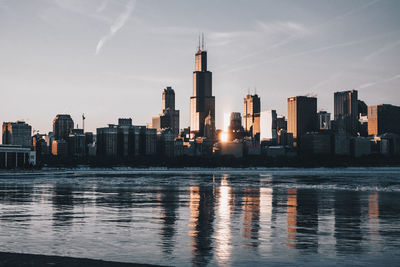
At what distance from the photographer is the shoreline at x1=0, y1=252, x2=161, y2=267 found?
20.6 meters

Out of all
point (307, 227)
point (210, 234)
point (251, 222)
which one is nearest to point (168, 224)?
point (210, 234)

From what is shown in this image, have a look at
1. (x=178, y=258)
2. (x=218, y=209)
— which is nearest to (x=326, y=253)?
(x=178, y=258)

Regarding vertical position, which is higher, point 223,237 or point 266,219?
point 223,237

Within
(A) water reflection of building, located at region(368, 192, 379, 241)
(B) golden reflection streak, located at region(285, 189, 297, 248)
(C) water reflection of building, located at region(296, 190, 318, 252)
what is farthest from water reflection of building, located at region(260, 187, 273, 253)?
(A) water reflection of building, located at region(368, 192, 379, 241)

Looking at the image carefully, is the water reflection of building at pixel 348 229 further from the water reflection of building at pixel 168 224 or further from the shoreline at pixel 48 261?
the shoreline at pixel 48 261

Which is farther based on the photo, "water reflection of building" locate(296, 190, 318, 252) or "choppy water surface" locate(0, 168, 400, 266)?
"water reflection of building" locate(296, 190, 318, 252)

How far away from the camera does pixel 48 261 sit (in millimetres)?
21172

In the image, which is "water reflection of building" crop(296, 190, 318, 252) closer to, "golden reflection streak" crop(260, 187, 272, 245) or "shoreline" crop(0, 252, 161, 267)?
"golden reflection streak" crop(260, 187, 272, 245)

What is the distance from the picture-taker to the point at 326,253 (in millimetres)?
23609

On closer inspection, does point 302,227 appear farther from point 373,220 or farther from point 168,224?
point 168,224

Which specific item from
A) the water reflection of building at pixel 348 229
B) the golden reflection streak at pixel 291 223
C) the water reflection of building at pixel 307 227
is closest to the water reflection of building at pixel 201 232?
the golden reflection streak at pixel 291 223

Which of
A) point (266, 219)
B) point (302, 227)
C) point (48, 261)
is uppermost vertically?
point (48, 261)

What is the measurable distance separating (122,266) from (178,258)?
3012 mm

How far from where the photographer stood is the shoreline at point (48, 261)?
67.7ft
